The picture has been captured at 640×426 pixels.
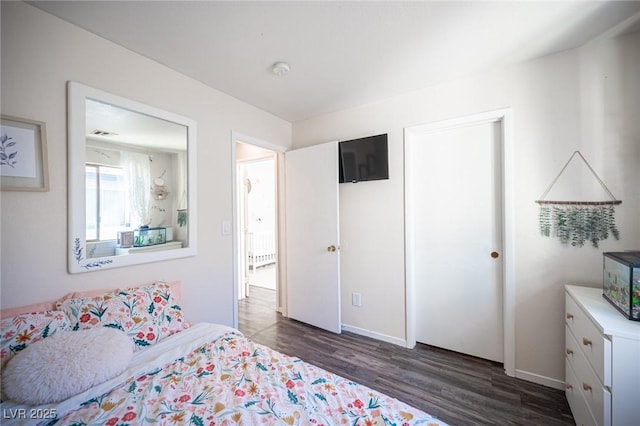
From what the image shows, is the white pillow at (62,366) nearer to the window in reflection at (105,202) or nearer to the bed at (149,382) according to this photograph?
the bed at (149,382)

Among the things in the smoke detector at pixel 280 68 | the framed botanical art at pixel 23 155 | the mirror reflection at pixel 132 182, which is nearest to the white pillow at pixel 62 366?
the mirror reflection at pixel 132 182

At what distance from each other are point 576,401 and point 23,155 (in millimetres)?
3478

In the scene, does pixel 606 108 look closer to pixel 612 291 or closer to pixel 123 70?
pixel 612 291

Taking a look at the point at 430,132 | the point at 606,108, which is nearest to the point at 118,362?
the point at 430,132

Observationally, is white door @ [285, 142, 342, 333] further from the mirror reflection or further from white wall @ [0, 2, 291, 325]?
the mirror reflection

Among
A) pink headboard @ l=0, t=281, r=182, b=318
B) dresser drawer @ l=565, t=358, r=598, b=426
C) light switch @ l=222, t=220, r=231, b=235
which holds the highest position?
light switch @ l=222, t=220, r=231, b=235

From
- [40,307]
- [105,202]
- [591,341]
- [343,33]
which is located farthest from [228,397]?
[343,33]

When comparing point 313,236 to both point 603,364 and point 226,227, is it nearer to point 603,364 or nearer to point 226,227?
point 226,227

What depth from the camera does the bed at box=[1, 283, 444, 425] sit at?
0.86 meters

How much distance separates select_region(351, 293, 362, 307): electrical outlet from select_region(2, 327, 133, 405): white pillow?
2.06m

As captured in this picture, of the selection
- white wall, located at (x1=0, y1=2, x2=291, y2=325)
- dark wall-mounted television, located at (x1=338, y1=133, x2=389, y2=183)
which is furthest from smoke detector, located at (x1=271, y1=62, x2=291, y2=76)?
dark wall-mounted television, located at (x1=338, y1=133, x2=389, y2=183)

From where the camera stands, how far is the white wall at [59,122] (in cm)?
125

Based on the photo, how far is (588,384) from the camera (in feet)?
4.23

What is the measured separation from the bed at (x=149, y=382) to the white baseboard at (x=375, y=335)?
161 centimetres
